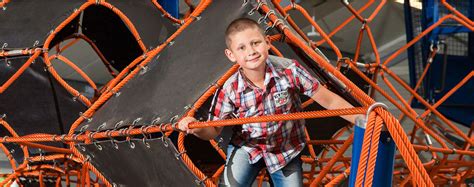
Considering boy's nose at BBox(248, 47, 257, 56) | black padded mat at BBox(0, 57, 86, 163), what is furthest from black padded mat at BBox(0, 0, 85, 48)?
boy's nose at BBox(248, 47, 257, 56)

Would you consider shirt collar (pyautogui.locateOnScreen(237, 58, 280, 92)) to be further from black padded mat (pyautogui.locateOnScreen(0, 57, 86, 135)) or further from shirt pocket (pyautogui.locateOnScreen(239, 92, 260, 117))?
black padded mat (pyautogui.locateOnScreen(0, 57, 86, 135))

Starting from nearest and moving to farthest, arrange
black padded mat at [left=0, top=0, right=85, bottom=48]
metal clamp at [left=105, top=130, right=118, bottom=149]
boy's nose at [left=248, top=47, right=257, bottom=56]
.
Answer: boy's nose at [left=248, top=47, right=257, bottom=56], metal clamp at [left=105, top=130, right=118, bottom=149], black padded mat at [left=0, top=0, right=85, bottom=48]

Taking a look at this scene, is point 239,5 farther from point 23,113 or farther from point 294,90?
point 23,113

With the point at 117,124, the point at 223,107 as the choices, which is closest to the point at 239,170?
the point at 223,107

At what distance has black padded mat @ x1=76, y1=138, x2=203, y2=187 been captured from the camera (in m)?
1.65

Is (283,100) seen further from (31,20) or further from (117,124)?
(31,20)

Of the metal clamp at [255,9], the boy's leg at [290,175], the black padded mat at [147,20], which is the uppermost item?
the black padded mat at [147,20]

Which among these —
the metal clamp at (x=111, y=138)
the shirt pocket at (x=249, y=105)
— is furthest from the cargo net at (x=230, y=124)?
the shirt pocket at (x=249, y=105)

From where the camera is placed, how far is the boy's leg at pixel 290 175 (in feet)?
5.01

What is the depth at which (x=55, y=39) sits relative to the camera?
2.29 metres

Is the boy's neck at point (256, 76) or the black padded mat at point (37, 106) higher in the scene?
the black padded mat at point (37, 106)

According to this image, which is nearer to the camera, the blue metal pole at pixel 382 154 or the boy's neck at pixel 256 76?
the blue metal pole at pixel 382 154

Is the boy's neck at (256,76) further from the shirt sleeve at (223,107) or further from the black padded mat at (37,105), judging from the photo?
the black padded mat at (37,105)

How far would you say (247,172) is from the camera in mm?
1550
